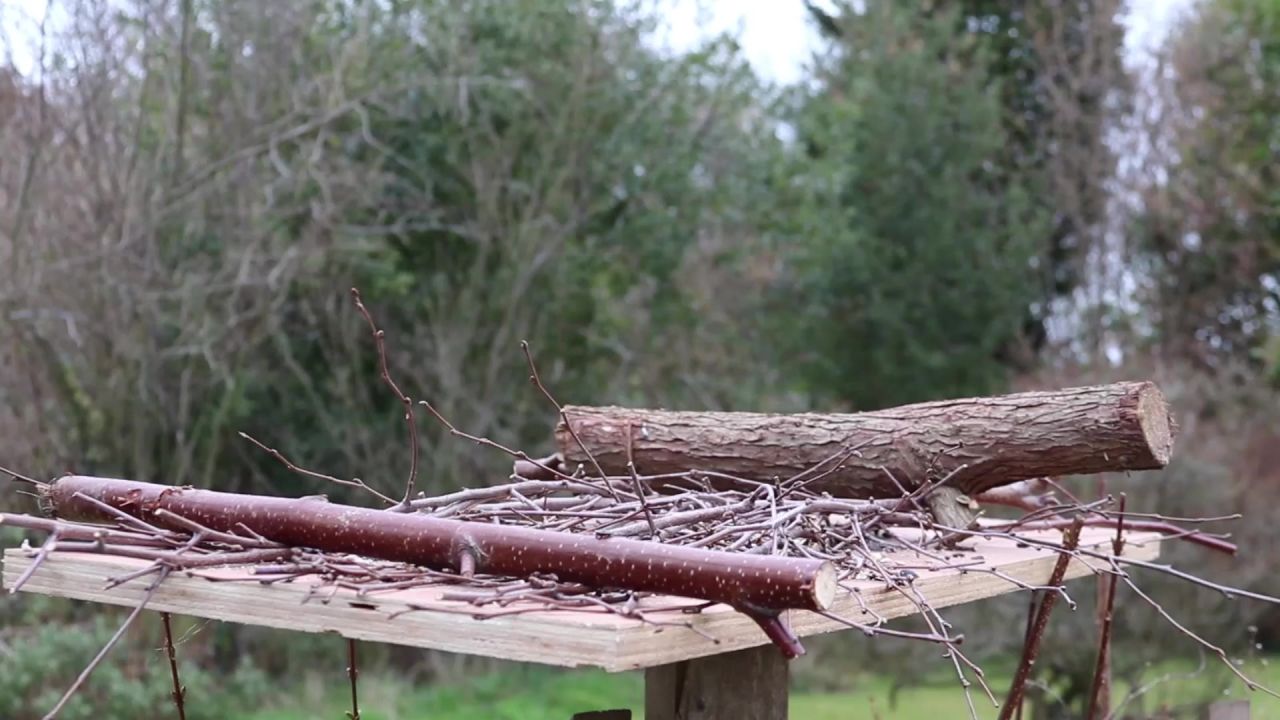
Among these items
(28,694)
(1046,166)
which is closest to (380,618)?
(28,694)

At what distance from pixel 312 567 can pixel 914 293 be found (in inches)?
408

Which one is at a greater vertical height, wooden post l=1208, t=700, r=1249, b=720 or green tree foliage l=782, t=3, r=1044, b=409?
green tree foliage l=782, t=3, r=1044, b=409

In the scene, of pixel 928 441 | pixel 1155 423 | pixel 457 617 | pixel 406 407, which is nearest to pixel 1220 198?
pixel 1155 423

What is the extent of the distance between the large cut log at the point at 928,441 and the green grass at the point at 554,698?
418 cm

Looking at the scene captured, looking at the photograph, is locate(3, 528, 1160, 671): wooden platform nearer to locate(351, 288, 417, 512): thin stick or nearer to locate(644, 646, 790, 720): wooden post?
locate(351, 288, 417, 512): thin stick

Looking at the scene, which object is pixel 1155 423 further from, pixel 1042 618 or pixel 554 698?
pixel 554 698

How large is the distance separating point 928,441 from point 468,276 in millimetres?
6262

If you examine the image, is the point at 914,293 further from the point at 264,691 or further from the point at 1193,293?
the point at 264,691

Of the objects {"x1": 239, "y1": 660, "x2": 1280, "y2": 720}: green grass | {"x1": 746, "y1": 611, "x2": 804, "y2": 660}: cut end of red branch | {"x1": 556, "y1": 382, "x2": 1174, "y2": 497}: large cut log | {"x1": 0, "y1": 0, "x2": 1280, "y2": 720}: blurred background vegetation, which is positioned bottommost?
{"x1": 239, "y1": 660, "x2": 1280, "y2": 720}: green grass

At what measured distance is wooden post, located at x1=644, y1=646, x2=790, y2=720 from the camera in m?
2.34

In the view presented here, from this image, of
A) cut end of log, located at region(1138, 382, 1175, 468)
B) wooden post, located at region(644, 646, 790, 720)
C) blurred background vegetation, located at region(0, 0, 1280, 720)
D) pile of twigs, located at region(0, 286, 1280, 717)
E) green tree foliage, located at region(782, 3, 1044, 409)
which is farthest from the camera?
green tree foliage, located at region(782, 3, 1044, 409)

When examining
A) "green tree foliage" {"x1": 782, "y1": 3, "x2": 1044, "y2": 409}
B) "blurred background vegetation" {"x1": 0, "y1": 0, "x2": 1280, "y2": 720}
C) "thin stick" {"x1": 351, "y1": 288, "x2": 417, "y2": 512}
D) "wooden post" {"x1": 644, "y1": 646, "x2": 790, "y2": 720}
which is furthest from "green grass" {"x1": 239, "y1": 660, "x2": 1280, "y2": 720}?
"thin stick" {"x1": 351, "y1": 288, "x2": 417, "y2": 512}

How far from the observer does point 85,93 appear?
283 inches

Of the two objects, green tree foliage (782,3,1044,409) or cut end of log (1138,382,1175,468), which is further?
green tree foliage (782,3,1044,409)
